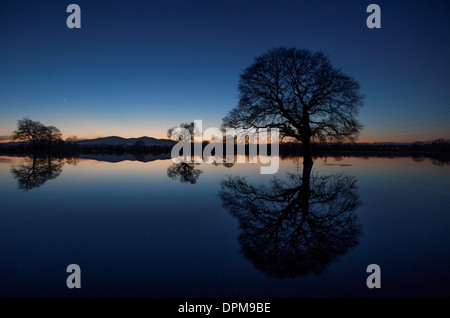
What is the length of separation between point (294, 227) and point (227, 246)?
133 centimetres

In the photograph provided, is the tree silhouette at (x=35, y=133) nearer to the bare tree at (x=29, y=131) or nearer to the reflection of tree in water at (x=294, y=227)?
the bare tree at (x=29, y=131)

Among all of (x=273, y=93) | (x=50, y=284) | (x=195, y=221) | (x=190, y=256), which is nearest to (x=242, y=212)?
(x=195, y=221)

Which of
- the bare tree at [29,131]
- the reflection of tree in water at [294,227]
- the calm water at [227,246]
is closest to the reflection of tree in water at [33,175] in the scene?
the calm water at [227,246]

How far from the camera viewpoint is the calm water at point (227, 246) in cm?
236

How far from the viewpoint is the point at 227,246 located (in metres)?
3.28

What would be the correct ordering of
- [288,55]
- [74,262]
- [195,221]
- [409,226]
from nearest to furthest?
[74,262]
[409,226]
[195,221]
[288,55]

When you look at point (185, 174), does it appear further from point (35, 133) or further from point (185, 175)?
point (35, 133)

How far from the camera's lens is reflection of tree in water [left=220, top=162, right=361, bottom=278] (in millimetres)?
2828

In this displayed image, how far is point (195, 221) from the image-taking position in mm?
4410

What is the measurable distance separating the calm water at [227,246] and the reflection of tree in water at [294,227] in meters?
0.02

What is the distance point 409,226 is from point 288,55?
42.4 ft

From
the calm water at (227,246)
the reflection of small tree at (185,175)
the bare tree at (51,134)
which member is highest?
the bare tree at (51,134)

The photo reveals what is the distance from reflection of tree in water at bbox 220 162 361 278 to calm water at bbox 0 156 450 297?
2cm
